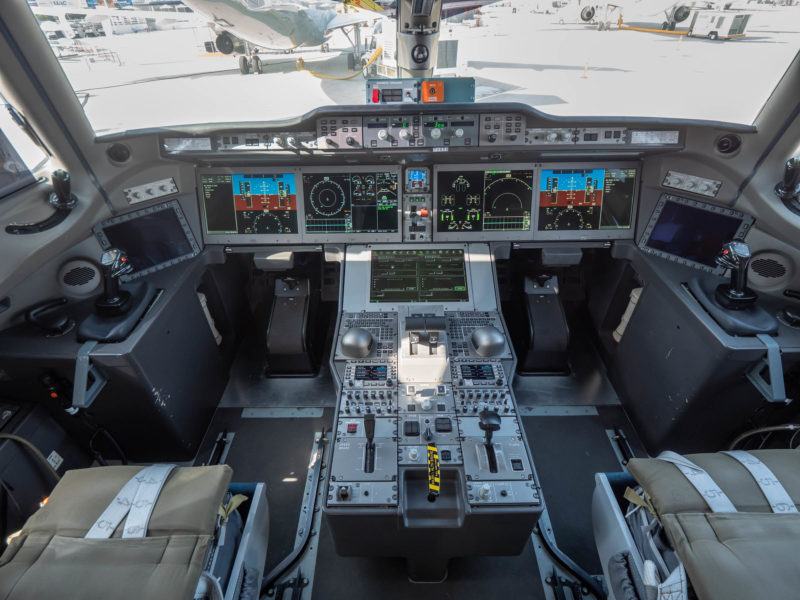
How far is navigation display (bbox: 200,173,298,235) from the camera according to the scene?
2.80 meters

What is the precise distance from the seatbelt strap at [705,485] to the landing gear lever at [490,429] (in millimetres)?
590

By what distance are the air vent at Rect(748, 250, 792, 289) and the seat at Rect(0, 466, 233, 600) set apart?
270 cm

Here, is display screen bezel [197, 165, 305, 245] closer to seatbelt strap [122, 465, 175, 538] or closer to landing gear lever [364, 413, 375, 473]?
landing gear lever [364, 413, 375, 473]

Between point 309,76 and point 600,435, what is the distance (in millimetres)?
8306

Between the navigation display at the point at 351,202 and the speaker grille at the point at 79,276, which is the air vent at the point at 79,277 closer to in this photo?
the speaker grille at the point at 79,276

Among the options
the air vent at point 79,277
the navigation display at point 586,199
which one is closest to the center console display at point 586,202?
the navigation display at point 586,199

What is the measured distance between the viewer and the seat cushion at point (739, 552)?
109cm

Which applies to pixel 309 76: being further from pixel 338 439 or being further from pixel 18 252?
pixel 338 439

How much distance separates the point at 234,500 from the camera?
153 cm

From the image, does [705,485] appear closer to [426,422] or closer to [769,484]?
[769,484]

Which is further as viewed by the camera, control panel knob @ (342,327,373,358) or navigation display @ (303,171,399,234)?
navigation display @ (303,171,399,234)

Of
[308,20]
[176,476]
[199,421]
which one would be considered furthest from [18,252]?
[308,20]

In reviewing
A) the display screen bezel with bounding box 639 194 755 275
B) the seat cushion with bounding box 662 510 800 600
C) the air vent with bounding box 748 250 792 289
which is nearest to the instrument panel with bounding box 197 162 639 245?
the display screen bezel with bounding box 639 194 755 275

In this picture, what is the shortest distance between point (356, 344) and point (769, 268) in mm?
2176
